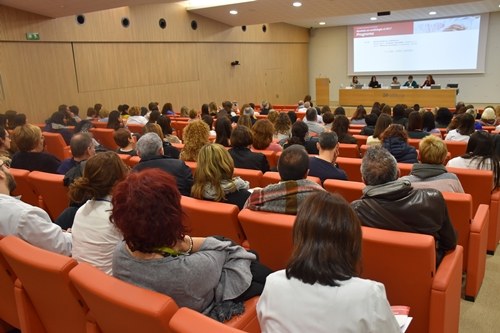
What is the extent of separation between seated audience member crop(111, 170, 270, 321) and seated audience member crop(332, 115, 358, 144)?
12.2 feet

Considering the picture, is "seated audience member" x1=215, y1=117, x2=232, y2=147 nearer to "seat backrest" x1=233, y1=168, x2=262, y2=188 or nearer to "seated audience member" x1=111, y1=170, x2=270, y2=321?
"seat backrest" x1=233, y1=168, x2=262, y2=188

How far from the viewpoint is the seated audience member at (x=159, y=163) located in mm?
3203

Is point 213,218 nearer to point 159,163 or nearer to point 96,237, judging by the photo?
point 96,237

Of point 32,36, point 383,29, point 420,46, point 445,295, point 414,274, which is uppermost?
point 383,29

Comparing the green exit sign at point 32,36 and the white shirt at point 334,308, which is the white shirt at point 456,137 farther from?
the green exit sign at point 32,36

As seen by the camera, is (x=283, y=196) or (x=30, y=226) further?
(x=283, y=196)

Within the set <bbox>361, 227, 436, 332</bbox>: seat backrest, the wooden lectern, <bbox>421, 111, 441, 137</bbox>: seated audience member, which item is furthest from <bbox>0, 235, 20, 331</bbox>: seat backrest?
the wooden lectern

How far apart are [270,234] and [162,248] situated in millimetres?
782

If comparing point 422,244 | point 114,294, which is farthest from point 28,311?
point 422,244

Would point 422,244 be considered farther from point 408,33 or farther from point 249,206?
point 408,33

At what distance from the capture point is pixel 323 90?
16.1 meters

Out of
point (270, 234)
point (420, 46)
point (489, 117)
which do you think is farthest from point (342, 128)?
point (420, 46)

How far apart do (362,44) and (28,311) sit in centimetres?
1664

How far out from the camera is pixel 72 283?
5.41ft
